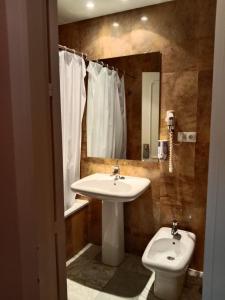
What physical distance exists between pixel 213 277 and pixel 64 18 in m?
2.48

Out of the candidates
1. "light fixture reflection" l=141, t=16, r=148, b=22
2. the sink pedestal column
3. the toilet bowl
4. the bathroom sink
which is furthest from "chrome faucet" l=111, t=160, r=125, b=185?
"light fixture reflection" l=141, t=16, r=148, b=22

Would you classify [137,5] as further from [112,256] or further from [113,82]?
[112,256]

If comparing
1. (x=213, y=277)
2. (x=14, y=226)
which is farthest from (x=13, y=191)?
(x=213, y=277)

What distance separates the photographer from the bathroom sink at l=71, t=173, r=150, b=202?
A: 200cm

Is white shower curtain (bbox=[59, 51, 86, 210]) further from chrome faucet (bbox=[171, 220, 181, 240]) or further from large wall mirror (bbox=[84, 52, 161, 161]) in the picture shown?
chrome faucet (bbox=[171, 220, 181, 240])

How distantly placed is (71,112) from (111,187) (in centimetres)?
82

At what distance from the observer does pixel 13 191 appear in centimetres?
75

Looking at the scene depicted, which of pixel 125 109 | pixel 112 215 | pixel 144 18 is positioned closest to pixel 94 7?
pixel 144 18

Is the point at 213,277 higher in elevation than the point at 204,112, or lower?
lower

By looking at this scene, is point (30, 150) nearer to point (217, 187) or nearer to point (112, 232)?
point (217, 187)

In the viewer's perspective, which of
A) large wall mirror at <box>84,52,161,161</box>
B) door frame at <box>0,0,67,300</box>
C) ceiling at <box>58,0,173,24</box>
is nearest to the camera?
door frame at <box>0,0,67,300</box>

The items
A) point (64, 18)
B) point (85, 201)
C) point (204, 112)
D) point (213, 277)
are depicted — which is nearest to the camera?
point (213, 277)

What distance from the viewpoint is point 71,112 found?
8.02 feet

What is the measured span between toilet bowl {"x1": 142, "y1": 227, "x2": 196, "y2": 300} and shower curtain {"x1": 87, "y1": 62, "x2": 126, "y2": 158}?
888mm
